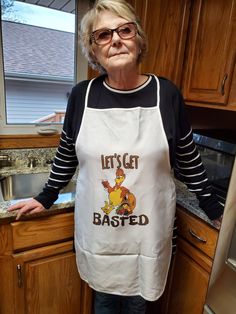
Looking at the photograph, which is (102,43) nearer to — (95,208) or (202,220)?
(95,208)

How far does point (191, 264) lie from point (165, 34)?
3.51 ft

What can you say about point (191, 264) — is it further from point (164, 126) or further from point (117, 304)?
point (164, 126)

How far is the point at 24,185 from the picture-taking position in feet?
4.37

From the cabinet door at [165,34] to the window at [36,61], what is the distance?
491mm

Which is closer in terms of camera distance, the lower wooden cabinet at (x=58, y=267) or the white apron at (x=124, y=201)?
the white apron at (x=124, y=201)

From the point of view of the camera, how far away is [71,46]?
147cm

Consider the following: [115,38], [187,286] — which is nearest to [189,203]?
[187,286]

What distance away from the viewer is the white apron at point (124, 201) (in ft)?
2.68

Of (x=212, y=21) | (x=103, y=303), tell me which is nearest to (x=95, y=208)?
(x=103, y=303)

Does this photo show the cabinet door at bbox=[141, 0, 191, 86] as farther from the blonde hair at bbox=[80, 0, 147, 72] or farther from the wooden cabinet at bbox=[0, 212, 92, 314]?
the wooden cabinet at bbox=[0, 212, 92, 314]

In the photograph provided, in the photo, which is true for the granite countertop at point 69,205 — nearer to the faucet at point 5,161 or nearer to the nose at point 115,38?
the faucet at point 5,161

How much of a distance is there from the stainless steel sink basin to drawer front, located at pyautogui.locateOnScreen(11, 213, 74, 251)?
305 millimetres

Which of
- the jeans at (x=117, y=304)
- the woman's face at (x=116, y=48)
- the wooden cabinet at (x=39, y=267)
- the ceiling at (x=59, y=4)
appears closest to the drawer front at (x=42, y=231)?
the wooden cabinet at (x=39, y=267)

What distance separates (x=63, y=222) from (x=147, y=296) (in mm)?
427
